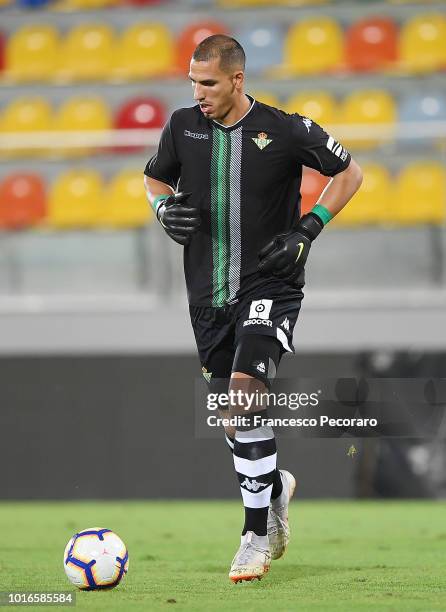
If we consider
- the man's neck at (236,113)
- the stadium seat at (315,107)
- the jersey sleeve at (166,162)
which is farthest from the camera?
the stadium seat at (315,107)

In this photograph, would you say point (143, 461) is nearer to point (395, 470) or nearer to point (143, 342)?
point (143, 342)

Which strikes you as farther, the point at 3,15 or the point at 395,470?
the point at 3,15

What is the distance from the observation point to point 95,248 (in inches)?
371

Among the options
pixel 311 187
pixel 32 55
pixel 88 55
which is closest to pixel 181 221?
pixel 311 187

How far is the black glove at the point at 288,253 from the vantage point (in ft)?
16.1

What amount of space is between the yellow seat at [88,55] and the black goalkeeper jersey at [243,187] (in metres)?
7.49

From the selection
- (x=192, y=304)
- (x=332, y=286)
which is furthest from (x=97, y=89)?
(x=192, y=304)

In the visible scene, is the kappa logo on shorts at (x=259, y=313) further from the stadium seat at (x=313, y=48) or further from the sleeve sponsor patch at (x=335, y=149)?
the stadium seat at (x=313, y=48)

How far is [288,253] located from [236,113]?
0.70 metres

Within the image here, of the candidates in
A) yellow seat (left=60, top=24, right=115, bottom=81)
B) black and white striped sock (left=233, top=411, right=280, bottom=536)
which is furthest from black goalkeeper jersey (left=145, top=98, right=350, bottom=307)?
yellow seat (left=60, top=24, right=115, bottom=81)

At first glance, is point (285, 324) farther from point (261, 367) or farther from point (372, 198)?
point (372, 198)

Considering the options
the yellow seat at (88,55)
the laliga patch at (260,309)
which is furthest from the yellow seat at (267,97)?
the laliga patch at (260,309)

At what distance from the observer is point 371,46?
473 inches

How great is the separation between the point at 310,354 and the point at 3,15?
6176 millimetres
